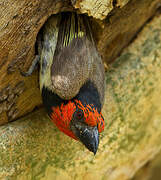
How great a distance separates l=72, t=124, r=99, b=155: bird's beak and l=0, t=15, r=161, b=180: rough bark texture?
25.3 inches

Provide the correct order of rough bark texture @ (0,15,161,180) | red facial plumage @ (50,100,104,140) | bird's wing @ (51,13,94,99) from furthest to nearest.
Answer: rough bark texture @ (0,15,161,180), bird's wing @ (51,13,94,99), red facial plumage @ (50,100,104,140)

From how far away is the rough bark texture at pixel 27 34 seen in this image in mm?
2494

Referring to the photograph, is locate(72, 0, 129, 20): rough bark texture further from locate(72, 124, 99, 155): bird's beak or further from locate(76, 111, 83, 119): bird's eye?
locate(72, 124, 99, 155): bird's beak

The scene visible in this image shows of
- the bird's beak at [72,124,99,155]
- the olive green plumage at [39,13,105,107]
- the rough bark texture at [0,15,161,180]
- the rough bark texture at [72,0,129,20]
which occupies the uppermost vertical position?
the rough bark texture at [72,0,129,20]

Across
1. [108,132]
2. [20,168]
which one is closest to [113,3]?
[108,132]

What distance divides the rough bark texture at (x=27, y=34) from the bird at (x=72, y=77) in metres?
0.16

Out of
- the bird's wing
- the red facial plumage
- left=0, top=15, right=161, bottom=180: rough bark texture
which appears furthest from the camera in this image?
left=0, top=15, right=161, bottom=180: rough bark texture

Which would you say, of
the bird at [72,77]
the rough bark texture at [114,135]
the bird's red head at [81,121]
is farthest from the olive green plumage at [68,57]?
the rough bark texture at [114,135]

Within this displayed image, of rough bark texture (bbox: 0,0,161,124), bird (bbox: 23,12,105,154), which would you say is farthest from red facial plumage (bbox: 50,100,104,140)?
rough bark texture (bbox: 0,0,161,124)

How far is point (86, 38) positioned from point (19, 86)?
75 cm

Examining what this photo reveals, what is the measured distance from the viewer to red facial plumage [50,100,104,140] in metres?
2.44

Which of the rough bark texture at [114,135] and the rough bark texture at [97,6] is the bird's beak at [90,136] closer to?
the rough bark texture at [114,135]

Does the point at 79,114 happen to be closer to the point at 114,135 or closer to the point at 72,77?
the point at 72,77

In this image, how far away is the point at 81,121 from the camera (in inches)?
97.7
